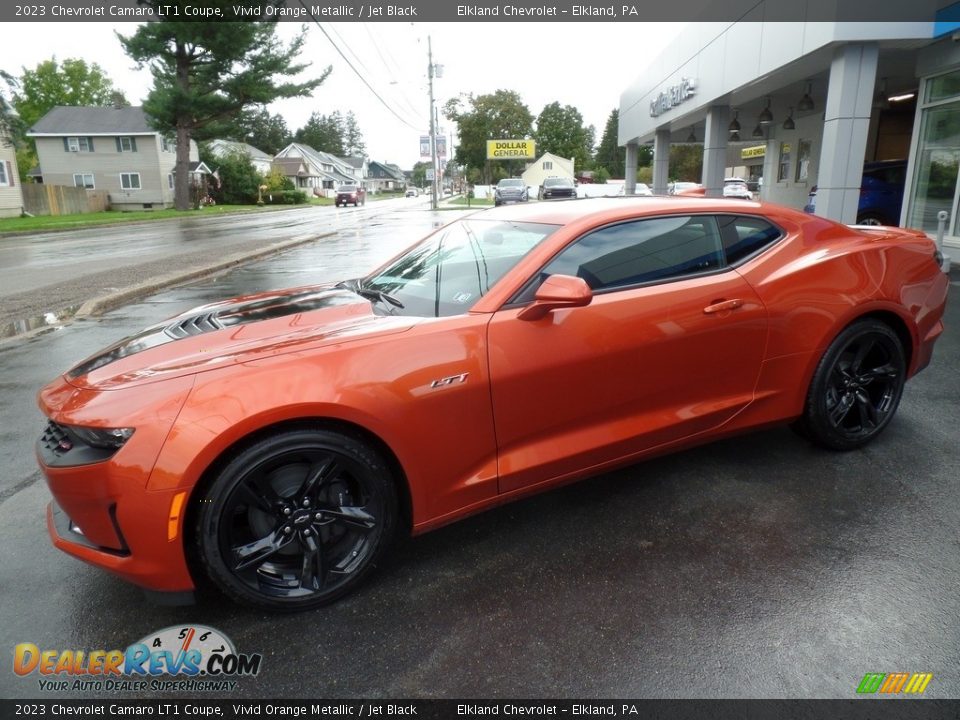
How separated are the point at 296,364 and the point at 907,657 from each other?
2.38 meters

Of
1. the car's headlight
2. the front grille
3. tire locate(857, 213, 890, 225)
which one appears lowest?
the car's headlight

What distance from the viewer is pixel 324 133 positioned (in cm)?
13688

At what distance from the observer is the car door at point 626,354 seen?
276 cm

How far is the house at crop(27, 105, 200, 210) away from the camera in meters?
48.7

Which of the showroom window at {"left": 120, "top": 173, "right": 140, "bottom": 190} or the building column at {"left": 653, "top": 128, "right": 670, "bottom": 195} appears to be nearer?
the building column at {"left": 653, "top": 128, "right": 670, "bottom": 195}

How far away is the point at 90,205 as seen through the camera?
4266 centimetres

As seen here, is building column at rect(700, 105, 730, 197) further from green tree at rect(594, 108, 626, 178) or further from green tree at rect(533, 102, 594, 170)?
green tree at rect(594, 108, 626, 178)

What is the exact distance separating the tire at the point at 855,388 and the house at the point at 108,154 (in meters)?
53.5

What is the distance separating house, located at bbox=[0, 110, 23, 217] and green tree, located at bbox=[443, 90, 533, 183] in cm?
5341

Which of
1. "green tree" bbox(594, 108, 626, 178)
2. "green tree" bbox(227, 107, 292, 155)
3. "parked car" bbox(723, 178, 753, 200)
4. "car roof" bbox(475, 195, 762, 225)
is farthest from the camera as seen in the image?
"green tree" bbox(594, 108, 626, 178)

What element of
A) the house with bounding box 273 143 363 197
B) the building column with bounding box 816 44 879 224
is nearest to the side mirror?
the building column with bounding box 816 44 879 224

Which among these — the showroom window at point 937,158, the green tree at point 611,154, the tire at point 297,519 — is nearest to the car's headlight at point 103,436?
the tire at point 297,519

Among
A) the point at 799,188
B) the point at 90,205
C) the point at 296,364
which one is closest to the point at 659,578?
the point at 296,364

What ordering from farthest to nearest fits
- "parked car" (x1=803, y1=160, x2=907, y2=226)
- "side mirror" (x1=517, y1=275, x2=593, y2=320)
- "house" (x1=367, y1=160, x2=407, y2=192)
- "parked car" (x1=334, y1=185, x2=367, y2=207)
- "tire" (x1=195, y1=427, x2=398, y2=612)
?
"house" (x1=367, y1=160, x2=407, y2=192)
"parked car" (x1=334, y1=185, x2=367, y2=207)
"parked car" (x1=803, y1=160, x2=907, y2=226)
"side mirror" (x1=517, y1=275, x2=593, y2=320)
"tire" (x1=195, y1=427, x2=398, y2=612)
